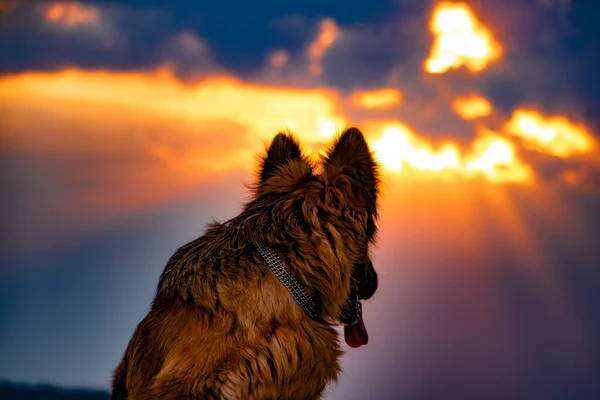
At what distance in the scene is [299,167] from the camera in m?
4.88

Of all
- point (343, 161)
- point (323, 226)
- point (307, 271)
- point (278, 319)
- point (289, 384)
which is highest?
point (343, 161)

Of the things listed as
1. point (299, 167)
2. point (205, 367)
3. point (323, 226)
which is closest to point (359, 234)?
point (323, 226)

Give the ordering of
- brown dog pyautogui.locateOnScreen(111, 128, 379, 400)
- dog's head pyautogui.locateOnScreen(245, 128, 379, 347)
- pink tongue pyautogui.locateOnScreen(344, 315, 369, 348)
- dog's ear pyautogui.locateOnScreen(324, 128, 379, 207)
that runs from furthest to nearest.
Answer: pink tongue pyautogui.locateOnScreen(344, 315, 369, 348) < dog's ear pyautogui.locateOnScreen(324, 128, 379, 207) < dog's head pyautogui.locateOnScreen(245, 128, 379, 347) < brown dog pyautogui.locateOnScreen(111, 128, 379, 400)

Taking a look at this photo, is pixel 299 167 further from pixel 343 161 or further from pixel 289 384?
pixel 289 384

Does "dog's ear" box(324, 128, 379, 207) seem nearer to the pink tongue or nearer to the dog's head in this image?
the dog's head

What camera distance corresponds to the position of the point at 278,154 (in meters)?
5.09

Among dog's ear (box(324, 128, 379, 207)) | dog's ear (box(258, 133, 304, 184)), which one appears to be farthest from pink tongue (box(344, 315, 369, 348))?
dog's ear (box(258, 133, 304, 184))

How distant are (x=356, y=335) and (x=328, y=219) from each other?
0.97 m

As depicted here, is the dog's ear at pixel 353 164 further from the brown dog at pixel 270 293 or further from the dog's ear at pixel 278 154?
the dog's ear at pixel 278 154

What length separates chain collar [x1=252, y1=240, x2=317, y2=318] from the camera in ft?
14.4

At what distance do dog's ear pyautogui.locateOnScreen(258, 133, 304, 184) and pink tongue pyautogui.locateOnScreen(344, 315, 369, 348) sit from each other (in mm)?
1209

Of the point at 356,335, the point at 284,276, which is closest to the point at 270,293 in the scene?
the point at 284,276

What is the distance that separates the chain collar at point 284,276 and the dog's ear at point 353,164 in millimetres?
656

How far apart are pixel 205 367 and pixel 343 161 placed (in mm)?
1639
